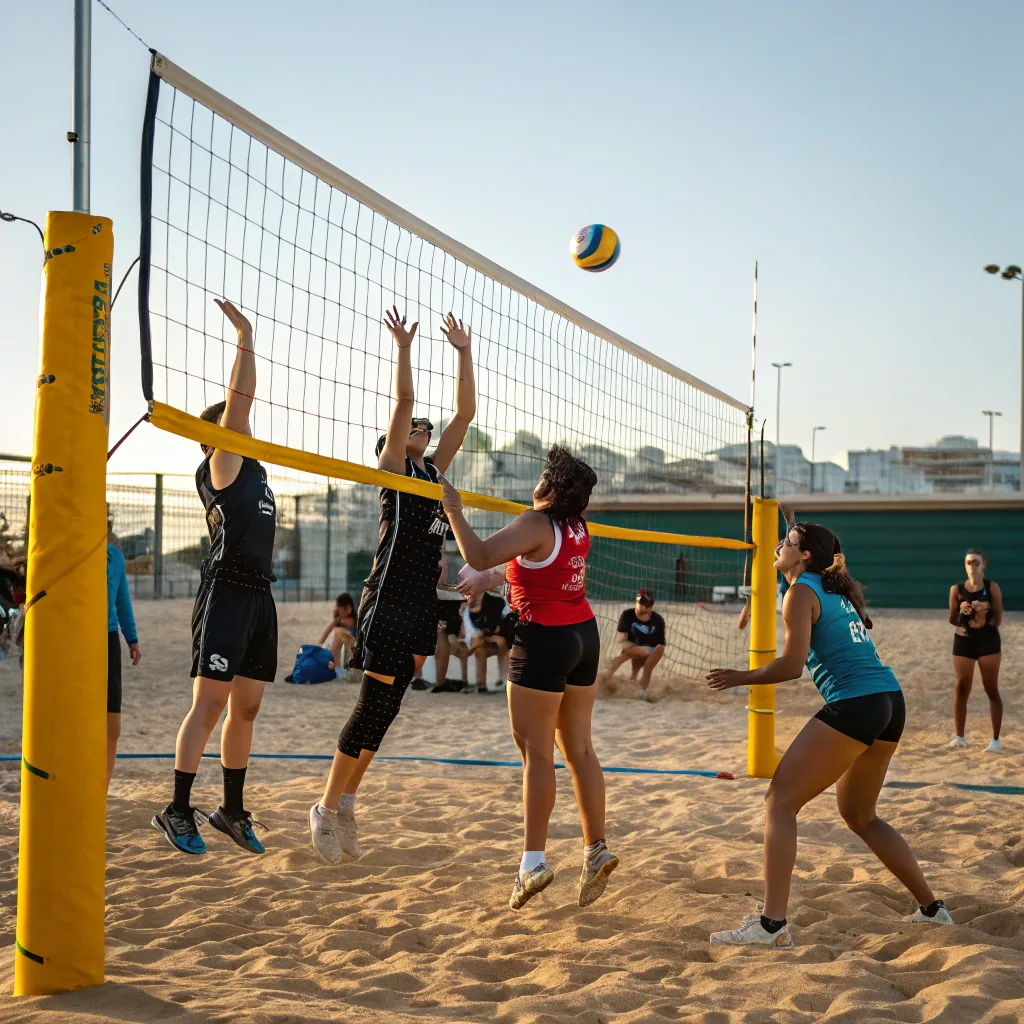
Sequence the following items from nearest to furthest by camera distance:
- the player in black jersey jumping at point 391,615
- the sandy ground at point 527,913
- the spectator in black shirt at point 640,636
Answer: the sandy ground at point 527,913 → the player in black jersey jumping at point 391,615 → the spectator in black shirt at point 640,636

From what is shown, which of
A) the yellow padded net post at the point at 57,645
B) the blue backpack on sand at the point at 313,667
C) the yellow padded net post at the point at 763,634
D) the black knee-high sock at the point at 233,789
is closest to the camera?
the yellow padded net post at the point at 57,645

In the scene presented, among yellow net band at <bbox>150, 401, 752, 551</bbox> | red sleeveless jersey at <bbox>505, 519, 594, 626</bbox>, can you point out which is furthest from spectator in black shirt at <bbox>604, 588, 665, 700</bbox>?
red sleeveless jersey at <bbox>505, 519, 594, 626</bbox>

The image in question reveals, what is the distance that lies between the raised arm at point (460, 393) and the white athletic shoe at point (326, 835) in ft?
4.59

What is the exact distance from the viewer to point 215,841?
4484mm

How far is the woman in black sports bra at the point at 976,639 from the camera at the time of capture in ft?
23.0

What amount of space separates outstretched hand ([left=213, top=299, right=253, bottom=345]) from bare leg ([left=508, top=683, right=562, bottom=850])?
1.51 metres

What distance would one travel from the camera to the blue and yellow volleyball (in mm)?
6020

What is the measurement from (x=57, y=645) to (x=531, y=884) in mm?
1728

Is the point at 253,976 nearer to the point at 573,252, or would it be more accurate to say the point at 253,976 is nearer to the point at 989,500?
the point at 573,252

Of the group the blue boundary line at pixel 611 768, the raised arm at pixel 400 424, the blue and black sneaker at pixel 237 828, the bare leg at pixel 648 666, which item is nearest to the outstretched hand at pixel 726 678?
the raised arm at pixel 400 424

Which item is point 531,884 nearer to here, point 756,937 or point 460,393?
point 756,937

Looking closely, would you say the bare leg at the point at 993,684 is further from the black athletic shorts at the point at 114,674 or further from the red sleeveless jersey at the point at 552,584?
the black athletic shorts at the point at 114,674

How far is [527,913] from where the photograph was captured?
3.53 metres

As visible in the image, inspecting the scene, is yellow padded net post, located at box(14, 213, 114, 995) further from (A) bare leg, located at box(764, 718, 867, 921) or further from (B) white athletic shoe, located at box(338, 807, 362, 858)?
(A) bare leg, located at box(764, 718, 867, 921)
